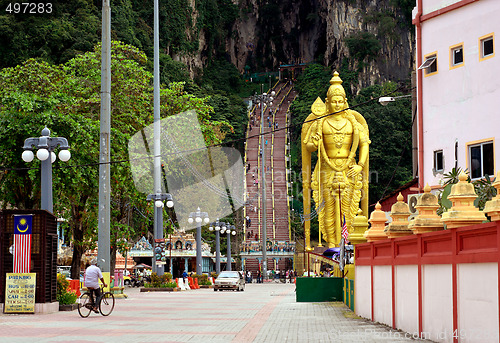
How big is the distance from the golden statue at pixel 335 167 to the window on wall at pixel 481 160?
17492 millimetres

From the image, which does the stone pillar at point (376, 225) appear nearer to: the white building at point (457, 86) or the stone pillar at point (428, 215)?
the stone pillar at point (428, 215)

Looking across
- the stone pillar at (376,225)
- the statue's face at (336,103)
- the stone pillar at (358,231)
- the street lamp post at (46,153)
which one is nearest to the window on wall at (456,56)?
the stone pillar at (358,231)

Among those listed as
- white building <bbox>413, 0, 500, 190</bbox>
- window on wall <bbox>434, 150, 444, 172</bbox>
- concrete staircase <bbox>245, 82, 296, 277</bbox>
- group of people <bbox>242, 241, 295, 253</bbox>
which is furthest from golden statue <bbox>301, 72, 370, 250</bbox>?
group of people <bbox>242, 241, 295, 253</bbox>

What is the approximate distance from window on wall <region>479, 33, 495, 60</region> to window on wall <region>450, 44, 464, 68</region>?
0.80 metres

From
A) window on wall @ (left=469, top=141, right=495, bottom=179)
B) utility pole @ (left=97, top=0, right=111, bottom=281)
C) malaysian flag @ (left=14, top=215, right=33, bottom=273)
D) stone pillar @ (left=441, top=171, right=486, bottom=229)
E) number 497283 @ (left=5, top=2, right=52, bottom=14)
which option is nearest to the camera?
stone pillar @ (left=441, top=171, right=486, bottom=229)

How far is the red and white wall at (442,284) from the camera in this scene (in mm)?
10016

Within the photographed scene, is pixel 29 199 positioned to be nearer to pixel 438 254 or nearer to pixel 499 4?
pixel 499 4

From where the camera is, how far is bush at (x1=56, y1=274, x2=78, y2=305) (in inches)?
842

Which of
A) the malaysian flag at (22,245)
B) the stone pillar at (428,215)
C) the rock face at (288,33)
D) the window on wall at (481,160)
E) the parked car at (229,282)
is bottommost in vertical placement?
the parked car at (229,282)

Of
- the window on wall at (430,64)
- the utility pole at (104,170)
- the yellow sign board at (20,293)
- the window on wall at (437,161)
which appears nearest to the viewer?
the yellow sign board at (20,293)

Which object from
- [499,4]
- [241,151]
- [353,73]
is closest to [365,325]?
[499,4]

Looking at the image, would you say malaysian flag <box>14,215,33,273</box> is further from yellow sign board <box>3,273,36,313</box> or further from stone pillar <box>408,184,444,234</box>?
stone pillar <box>408,184,444,234</box>

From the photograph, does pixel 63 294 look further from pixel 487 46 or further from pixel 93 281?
pixel 487 46

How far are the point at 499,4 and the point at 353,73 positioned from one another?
261 ft
